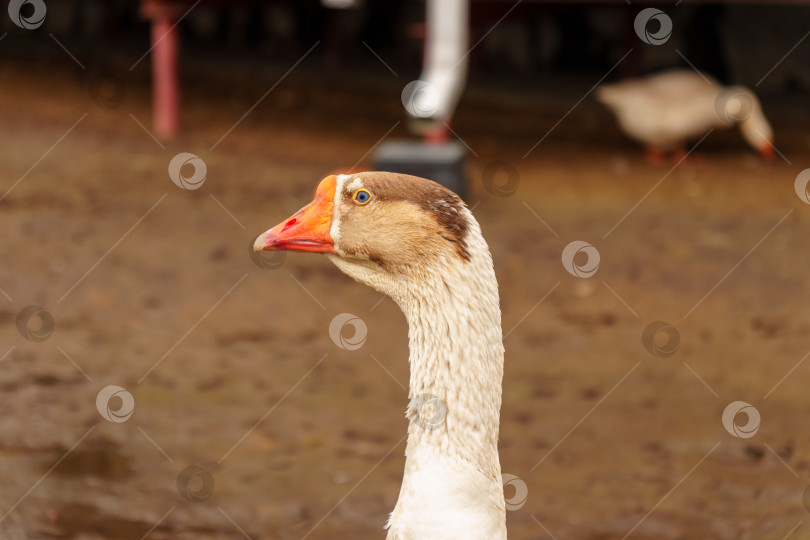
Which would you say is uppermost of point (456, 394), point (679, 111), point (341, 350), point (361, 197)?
point (679, 111)

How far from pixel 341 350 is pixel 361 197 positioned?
11.7 ft

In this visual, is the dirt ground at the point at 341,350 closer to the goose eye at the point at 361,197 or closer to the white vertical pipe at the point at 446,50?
the white vertical pipe at the point at 446,50

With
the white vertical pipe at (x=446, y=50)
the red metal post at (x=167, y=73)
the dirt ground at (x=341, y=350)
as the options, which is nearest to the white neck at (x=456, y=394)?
the dirt ground at (x=341, y=350)

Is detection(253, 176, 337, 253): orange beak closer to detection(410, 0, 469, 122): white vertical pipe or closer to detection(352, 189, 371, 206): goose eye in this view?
detection(352, 189, 371, 206): goose eye

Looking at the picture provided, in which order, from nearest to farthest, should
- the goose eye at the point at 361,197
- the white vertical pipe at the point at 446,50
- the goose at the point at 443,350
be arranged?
the goose at the point at 443,350, the goose eye at the point at 361,197, the white vertical pipe at the point at 446,50

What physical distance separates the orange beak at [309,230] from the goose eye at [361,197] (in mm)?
83

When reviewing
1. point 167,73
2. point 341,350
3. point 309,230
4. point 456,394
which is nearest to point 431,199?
point 309,230

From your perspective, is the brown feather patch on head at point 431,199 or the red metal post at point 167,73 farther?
the red metal post at point 167,73

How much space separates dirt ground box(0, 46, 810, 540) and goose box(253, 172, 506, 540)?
1.77 m

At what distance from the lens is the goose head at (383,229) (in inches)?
112

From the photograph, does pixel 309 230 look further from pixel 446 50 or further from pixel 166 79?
pixel 166 79

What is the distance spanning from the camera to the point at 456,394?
2850 mm

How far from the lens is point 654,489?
487 cm

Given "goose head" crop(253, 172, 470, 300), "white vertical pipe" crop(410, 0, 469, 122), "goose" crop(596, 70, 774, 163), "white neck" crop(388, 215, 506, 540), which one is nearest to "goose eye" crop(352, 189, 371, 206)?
"goose head" crop(253, 172, 470, 300)
